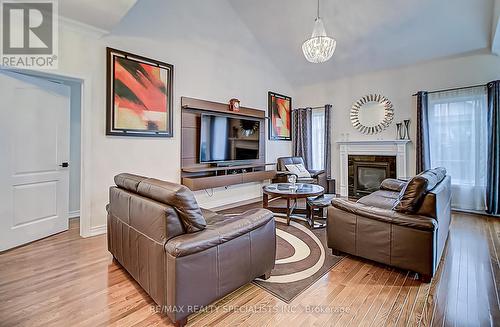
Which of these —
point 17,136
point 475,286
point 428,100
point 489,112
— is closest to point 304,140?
point 428,100

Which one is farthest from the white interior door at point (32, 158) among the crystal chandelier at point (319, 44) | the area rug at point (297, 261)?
the crystal chandelier at point (319, 44)

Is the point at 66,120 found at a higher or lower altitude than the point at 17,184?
higher

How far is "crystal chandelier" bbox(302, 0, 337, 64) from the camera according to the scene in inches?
141

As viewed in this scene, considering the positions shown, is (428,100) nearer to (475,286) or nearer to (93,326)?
(475,286)

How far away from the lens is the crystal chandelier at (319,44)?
3581 millimetres

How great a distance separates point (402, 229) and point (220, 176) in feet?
9.91

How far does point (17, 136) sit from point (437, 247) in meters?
4.72

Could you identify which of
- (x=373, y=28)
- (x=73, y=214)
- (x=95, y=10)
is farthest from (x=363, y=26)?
(x=73, y=214)

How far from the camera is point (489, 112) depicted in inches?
167

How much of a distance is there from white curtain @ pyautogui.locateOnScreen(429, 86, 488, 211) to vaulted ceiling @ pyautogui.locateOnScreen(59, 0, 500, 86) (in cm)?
85

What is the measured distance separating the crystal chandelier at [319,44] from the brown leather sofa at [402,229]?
223 centimetres

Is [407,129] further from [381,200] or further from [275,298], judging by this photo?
[275,298]

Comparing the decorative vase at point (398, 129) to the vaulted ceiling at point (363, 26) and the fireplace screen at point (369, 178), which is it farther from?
the vaulted ceiling at point (363, 26)

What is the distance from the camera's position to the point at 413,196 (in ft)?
7.70
